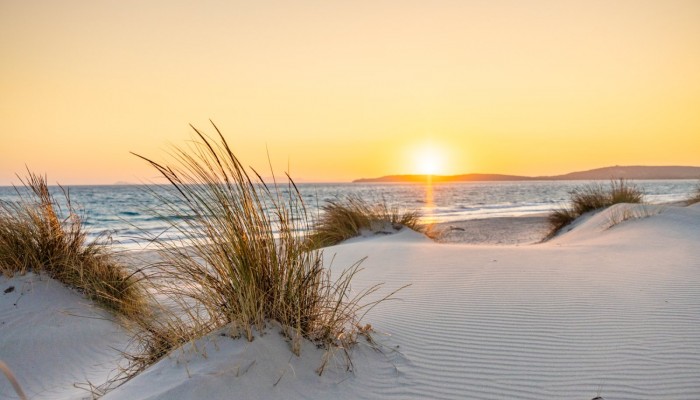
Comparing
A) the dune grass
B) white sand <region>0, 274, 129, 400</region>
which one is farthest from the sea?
the dune grass

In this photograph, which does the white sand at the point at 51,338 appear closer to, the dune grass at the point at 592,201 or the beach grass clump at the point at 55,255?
the beach grass clump at the point at 55,255

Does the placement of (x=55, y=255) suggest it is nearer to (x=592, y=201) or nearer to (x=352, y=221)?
(x=352, y=221)

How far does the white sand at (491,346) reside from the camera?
2.39m

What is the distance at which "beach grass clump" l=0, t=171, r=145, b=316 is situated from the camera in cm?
451

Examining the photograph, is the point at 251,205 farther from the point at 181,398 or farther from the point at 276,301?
the point at 181,398

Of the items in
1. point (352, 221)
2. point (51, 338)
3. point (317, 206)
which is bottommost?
point (51, 338)

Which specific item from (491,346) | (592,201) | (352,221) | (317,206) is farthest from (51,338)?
(592,201)

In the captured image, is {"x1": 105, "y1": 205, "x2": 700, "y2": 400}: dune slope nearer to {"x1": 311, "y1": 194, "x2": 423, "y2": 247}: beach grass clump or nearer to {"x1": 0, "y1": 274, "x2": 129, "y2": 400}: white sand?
{"x1": 0, "y1": 274, "x2": 129, "y2": 400}: white sand

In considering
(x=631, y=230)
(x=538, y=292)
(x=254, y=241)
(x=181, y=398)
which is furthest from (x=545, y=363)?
(x=631, y=230)

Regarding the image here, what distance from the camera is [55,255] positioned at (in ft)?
15.4

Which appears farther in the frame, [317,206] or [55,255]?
[55,255]

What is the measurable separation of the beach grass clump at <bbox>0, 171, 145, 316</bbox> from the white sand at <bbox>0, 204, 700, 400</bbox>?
0.38 meters

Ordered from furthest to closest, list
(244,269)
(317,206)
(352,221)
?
1. (352,221)
2. (317,206)
3. (244,269)

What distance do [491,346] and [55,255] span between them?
4.14 meters
